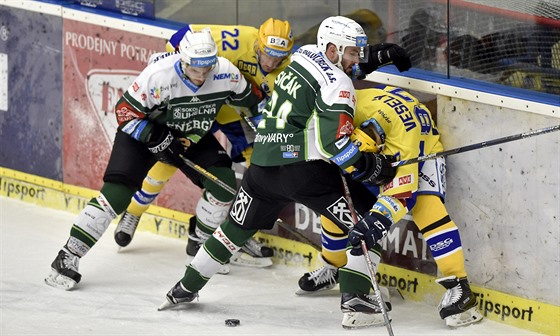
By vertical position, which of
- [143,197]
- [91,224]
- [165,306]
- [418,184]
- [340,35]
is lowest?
[165,306]

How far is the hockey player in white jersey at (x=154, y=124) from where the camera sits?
6.32 m

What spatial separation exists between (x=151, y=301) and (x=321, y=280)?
784 mm

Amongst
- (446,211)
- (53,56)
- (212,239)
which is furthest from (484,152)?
(53,56)

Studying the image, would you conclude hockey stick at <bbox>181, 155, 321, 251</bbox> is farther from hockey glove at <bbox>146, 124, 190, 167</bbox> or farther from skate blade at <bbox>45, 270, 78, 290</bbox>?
skate blade at <bbox>45, 270, 78, 290</bbox>

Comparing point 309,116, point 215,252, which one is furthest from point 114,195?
point 309,116

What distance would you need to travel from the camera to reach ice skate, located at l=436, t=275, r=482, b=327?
5922mm

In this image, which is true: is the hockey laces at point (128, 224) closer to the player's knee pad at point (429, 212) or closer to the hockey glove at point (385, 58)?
the hockey glove at point (385, 58)

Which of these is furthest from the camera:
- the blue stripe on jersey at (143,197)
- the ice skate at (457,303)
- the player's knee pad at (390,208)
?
the blue stripe on jersey at (143,197)

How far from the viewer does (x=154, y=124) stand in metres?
6.42

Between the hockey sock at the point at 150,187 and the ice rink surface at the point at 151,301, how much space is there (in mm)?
232

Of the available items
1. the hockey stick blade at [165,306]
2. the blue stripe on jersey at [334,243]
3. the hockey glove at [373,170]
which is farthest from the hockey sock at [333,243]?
the hockey stick blade at [165,306]

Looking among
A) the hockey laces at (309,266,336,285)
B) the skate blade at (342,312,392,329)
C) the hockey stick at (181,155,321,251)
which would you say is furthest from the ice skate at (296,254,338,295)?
the skate blade at (342,312,392,329)

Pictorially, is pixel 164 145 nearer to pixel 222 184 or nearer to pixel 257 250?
pixel 222 184

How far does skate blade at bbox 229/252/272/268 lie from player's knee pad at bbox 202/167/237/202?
361mm
